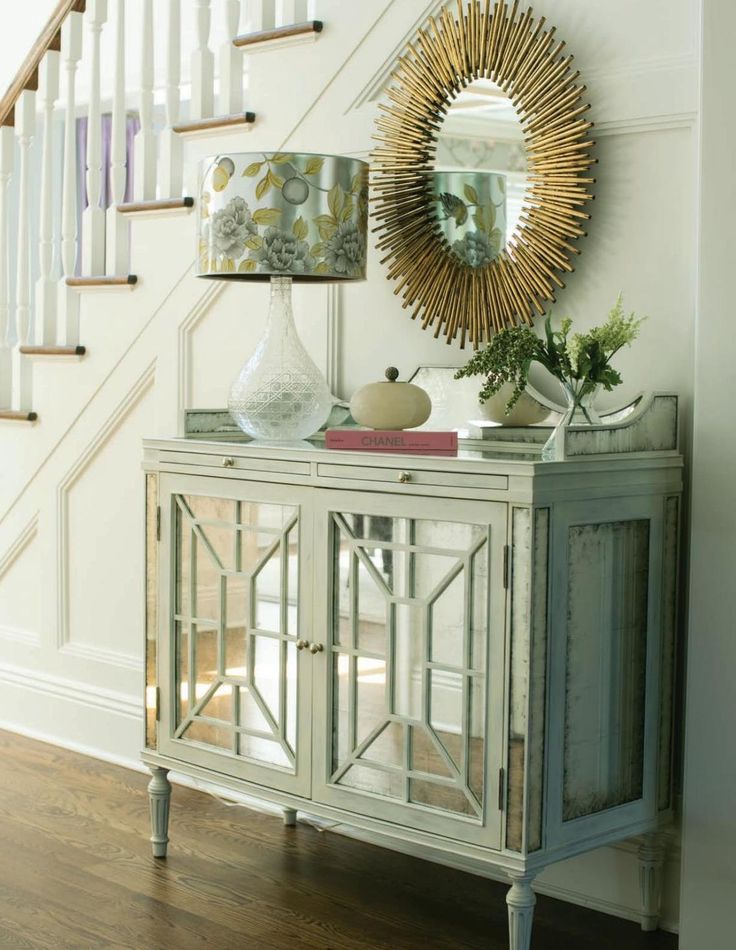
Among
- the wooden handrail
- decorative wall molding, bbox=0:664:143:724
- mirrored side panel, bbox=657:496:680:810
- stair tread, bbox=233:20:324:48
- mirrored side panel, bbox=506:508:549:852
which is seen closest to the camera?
mirrored side panel, bbox=506:508:549:852

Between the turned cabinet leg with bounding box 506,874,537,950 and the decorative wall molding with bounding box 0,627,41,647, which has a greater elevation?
the decorative wall molding with bounding box 0,627,41,647

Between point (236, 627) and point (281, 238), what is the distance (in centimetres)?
83

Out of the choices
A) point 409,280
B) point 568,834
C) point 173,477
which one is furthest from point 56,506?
point 568,834

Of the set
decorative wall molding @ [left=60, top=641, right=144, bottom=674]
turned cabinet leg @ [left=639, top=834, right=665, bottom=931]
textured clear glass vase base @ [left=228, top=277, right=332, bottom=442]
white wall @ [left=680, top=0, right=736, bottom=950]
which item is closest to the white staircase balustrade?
decorative wall molding @ [left=60, top=641, right=144, bottom=674]

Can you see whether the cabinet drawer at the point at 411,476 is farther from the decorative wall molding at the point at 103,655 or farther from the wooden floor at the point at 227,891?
the decorative wall molding at the point at 103,655

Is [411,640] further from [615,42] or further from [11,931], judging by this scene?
[615,42]

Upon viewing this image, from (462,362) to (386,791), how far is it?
99 centimetres

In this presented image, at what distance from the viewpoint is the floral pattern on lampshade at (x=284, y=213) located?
267 centimetres

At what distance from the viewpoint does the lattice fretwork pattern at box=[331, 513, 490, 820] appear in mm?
2291

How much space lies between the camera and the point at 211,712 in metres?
2.79

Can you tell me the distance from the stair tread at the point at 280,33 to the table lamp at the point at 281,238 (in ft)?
1.88

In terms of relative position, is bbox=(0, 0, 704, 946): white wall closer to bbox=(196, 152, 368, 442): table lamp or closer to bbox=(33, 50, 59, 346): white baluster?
bbox=(33, 50, 59, 346): white baluster

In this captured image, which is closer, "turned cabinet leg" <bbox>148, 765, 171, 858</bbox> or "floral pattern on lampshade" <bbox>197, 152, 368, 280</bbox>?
"floral pattern on lampshade" <bbox>197, 152, 368, 280</bbox>

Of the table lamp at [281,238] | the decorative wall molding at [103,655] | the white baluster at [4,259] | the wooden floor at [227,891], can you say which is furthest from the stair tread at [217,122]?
the wooden floor at [227,891]
